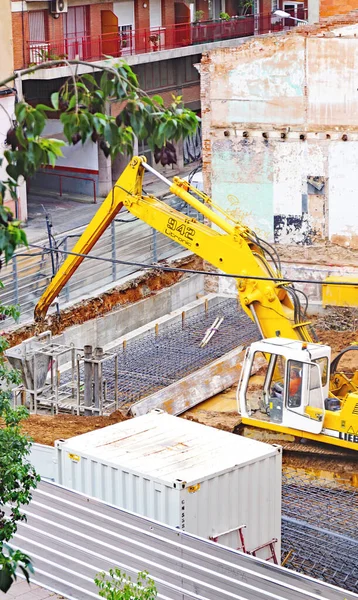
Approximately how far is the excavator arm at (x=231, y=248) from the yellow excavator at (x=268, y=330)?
0.06 ft

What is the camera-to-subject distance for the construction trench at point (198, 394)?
18075 millimetres

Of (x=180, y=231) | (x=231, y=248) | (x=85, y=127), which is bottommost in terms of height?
(x=231, y=248)

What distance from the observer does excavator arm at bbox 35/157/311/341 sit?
23.3 m

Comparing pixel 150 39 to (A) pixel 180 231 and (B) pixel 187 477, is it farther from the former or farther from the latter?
(B) pixel 187 477

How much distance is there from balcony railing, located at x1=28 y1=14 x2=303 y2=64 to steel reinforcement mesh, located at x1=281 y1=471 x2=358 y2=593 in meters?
23.1

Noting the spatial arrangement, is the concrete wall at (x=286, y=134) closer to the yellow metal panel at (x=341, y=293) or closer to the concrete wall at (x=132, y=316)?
the yellow metal panel at (x=341, y=293)

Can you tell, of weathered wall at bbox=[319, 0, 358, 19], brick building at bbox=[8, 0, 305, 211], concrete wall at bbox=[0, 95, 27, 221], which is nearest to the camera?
concrete wall at bbox=[0, 95, 27, 221]

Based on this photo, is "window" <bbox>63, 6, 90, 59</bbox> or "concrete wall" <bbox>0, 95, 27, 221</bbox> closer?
"concrete wall" <bbox>0, 95, 27, 221</bbox>

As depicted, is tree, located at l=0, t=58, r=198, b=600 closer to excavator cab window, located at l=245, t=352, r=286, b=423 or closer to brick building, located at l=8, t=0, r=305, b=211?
excavator cab window, located at l=245, t=352, r=286, b=423

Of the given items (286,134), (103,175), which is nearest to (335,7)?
(103,175)

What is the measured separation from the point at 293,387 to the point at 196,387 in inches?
165

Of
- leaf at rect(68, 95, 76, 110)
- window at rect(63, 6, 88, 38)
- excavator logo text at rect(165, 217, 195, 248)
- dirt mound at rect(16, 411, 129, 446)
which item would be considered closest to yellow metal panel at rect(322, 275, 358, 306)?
excavator logo text at rect(165, 217, 195, 248)

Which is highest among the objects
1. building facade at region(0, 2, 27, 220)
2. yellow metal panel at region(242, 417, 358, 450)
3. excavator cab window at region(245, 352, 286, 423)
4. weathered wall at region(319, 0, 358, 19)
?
weathered wall at region(319, 0, 358, 19)

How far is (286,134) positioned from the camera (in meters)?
31.4
